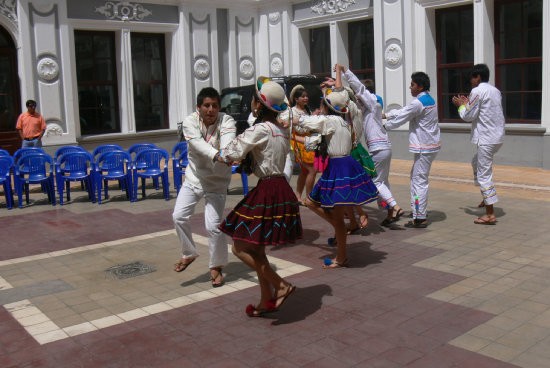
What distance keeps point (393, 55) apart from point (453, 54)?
4.38 feet

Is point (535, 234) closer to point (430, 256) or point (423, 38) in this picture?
point (430, 256)

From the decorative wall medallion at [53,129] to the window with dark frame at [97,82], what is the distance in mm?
1131

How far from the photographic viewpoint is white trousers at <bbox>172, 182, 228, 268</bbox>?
17.9 feet

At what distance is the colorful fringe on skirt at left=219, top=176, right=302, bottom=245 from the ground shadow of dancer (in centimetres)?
60

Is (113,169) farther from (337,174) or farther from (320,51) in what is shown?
(320,51)

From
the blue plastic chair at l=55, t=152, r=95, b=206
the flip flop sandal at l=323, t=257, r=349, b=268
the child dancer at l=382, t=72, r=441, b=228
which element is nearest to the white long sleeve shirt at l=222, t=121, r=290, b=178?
the flip flop sandal at l=323, t=257, r=349, b=268

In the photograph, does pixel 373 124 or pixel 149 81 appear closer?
pixel 373 124

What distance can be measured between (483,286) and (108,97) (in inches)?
507

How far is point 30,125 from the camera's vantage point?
489 inches

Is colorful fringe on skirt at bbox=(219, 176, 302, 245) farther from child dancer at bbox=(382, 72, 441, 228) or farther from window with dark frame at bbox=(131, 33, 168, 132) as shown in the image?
window with dark frame at bbox=(131, 33, 168, 132)

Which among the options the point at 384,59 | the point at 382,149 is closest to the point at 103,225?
the point at 382,149

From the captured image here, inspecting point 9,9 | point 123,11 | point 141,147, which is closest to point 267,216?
point 141,147

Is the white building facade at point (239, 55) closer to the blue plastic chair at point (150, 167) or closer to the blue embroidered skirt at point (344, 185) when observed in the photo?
the blue plastic chair at point (150, 167)

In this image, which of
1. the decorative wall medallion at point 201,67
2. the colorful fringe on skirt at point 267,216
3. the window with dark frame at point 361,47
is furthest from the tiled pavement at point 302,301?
the decorative wall medallion at point 201,67
